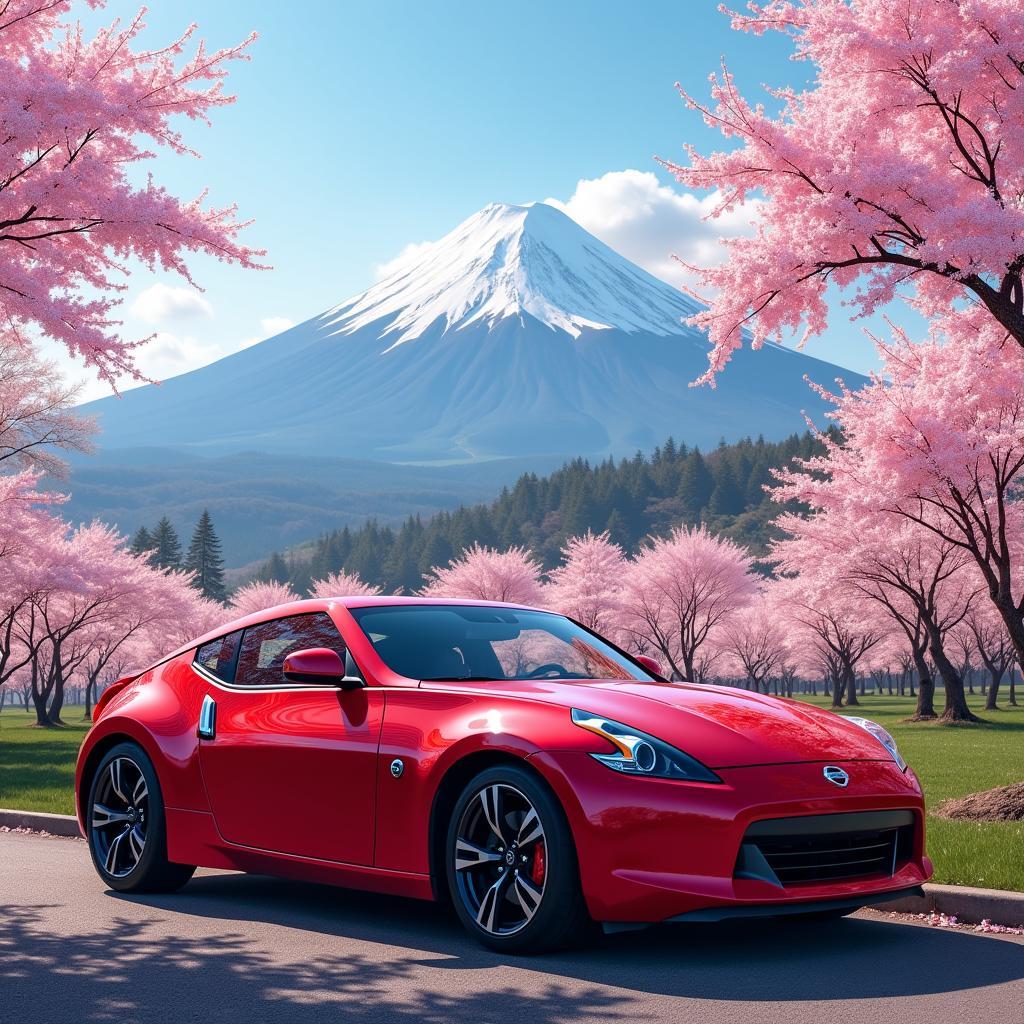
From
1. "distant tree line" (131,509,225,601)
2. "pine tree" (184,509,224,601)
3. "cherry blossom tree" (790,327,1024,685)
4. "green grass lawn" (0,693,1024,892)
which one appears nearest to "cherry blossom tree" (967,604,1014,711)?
"green grass lawn" (0,693,1024,892)

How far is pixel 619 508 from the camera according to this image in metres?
182

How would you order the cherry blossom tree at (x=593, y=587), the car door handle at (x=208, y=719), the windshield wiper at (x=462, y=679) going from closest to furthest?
the windshield wiper at (x=462, y=679) → the car door handle at (x=208, y=719) → the cherry blossom tree at (x=593, y=587)

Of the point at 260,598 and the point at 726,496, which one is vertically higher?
the point at 726,496

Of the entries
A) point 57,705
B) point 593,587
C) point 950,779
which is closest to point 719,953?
point 950,779

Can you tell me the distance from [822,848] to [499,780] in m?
1.40

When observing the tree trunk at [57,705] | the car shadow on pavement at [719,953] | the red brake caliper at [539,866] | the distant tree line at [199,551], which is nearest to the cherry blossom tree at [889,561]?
the tree trunk at [57,705]

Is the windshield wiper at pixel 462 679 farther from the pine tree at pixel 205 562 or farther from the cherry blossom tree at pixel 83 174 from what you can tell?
the pine tree at pixel 205 562

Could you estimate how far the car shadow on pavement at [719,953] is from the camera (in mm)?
5164

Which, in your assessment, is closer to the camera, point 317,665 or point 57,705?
point 317,665

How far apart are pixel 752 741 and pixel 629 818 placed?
2.23ft

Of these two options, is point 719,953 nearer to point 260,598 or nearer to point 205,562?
point 260,598

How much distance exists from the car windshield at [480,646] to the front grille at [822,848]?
1571mm

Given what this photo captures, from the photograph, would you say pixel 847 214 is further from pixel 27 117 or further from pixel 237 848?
pixel 237 848

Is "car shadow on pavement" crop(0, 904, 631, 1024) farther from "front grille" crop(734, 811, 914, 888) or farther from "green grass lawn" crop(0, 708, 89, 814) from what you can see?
"green grass lawn" crop(0, 708, 89, 814)
